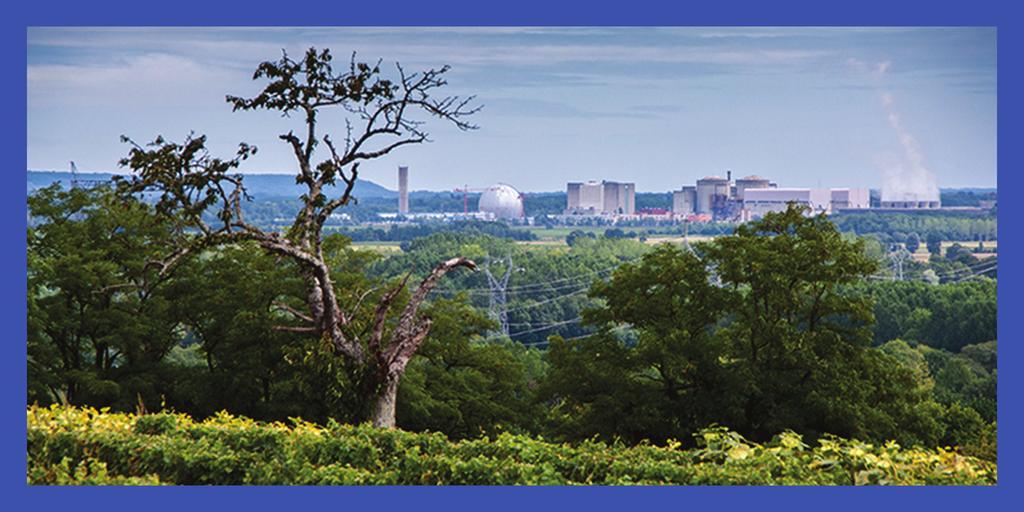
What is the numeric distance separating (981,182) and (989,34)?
1592mm

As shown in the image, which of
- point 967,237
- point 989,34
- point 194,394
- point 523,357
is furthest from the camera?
point 523,357

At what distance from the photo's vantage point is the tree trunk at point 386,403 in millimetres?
11320

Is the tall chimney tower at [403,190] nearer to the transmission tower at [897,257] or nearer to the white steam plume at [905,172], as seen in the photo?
the white steam plume at [905,172]

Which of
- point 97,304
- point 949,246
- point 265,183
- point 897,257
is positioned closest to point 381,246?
point 265,183

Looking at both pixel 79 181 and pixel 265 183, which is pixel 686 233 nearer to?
pixel 265 183

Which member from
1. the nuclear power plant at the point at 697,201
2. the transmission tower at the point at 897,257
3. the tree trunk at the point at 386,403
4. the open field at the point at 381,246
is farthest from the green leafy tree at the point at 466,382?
the transmission tower at the point at 897,257

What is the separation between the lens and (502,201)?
13.8 metres

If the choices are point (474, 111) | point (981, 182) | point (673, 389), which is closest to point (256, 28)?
point (474, 111)

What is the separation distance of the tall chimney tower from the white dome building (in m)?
0.76

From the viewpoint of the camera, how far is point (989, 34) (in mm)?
10312

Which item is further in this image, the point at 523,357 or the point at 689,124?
the point at 523,357

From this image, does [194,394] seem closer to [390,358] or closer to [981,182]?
[390,358]

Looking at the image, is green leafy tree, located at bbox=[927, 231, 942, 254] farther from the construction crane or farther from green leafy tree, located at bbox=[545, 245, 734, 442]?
the construction crane

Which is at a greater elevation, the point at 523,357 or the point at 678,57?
the point at 678,57
